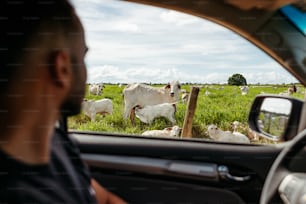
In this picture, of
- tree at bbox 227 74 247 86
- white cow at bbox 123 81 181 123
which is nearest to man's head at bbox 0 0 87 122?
white cow at bbox 123 81 181 123

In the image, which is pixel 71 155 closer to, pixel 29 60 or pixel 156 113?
pixel 29 60

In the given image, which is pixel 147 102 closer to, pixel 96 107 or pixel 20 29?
pixel 96 107

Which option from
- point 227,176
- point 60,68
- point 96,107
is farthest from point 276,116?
point 60,68

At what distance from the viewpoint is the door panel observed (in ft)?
3.73

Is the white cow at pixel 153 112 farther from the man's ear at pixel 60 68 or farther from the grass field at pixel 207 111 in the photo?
the man's ear at pixel 60 68

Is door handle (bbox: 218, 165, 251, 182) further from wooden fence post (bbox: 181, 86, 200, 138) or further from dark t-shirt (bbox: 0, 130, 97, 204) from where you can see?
dark t-shirt (bbox: 0, 130, 97, 204)

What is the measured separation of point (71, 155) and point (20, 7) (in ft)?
0.74

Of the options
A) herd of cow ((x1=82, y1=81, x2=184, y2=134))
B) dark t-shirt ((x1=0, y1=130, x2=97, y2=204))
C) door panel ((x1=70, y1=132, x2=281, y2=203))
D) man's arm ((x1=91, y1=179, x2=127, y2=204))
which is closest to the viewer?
dark t-shirt ((x1=0, y1=130, x2=97, y2=204))

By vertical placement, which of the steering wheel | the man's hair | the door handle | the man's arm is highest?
the man's hair

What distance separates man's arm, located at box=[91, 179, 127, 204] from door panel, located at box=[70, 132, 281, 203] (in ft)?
0.39

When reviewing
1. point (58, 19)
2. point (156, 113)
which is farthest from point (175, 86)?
point (58, 19)

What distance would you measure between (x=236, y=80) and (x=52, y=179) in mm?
457

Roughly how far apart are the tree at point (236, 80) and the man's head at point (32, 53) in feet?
1.34

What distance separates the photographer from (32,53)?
0.70 m
